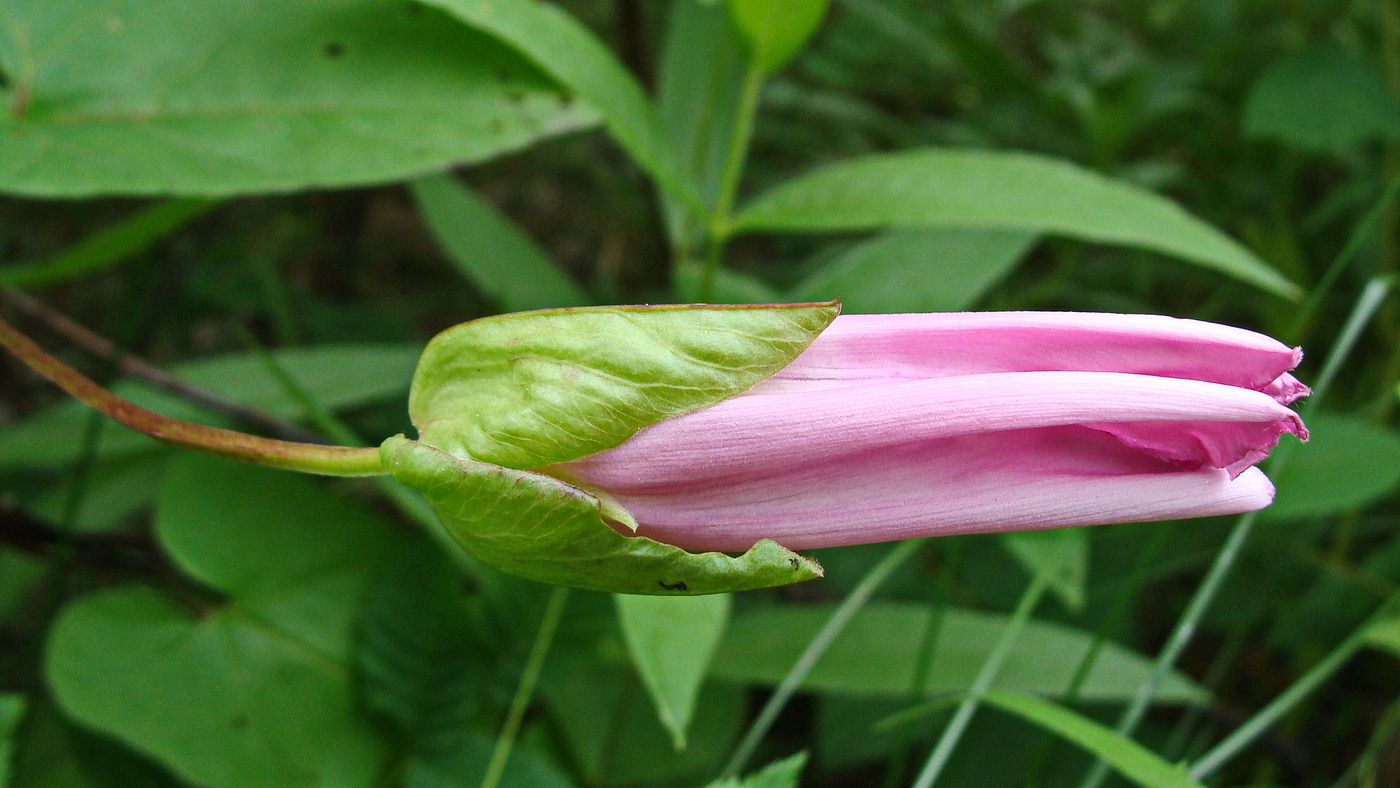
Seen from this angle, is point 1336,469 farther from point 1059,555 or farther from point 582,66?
point 582,66

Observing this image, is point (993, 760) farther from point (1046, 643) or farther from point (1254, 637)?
point (1254, 637)

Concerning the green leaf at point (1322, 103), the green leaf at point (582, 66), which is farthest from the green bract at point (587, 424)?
the green leaf at point (1322, 103)

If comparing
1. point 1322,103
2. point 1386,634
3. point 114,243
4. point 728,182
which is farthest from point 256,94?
point 1322,103

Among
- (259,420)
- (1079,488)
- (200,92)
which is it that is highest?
(1079,488)

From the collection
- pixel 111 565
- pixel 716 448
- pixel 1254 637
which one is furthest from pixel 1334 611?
pixel 111 565

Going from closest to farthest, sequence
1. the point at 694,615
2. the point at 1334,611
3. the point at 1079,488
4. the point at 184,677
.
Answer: the point at 1079,488, the point at 694,615, the point at 184,677, the point at 1334,611

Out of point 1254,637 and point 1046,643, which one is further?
point 1254,637

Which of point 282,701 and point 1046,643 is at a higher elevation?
point 1046,643

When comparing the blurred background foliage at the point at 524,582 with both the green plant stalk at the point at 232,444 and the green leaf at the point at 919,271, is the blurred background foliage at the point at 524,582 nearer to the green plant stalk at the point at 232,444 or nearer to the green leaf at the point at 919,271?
the green leaf at the point at 919,271

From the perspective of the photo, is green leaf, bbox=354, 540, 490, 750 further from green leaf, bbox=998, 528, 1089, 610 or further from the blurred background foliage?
green leaf, bbox=998, 528, 1089, 610
